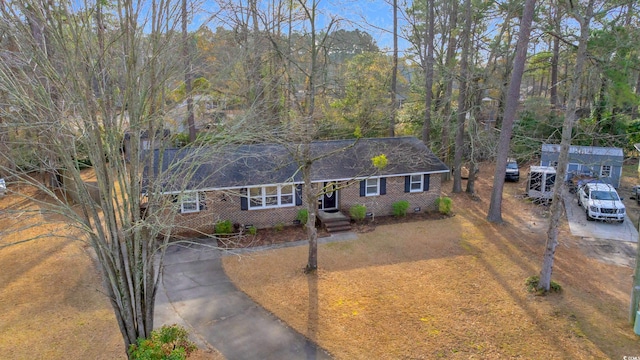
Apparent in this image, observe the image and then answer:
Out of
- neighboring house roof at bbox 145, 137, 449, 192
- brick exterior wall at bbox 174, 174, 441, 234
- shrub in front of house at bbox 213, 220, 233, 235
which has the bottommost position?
shrub in front of house at bbox 213, 220, 233, 235

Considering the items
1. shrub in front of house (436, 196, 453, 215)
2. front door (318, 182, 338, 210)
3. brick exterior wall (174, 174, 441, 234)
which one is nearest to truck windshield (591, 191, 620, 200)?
shrub in front of house (436, 196, 453, 215)

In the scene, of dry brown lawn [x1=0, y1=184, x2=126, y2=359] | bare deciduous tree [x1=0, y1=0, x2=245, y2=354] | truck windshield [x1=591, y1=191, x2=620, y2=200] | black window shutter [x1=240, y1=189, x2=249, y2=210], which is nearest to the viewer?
bare deciduous tree [x1=0, y1=0, x2=245, y2=354]

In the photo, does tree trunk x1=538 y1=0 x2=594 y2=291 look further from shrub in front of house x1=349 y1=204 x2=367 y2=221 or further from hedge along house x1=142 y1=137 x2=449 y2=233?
shrub in front of house x1=349 y1=204 x2=367 y2=221

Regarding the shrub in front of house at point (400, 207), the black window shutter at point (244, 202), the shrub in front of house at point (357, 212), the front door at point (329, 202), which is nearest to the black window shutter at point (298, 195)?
the front door at point (329, 202)

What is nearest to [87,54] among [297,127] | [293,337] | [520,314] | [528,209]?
[297,127]

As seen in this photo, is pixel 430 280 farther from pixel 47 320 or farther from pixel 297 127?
pixel 47 320

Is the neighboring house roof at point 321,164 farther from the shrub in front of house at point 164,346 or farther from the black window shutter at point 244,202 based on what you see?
the shrub in front of house at point 164,346

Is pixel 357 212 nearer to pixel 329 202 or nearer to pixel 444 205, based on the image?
pixel 329 202

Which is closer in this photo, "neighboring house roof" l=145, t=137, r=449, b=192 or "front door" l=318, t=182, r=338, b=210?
"neighboring house roof" l=145, t=137, r=449, b=192
